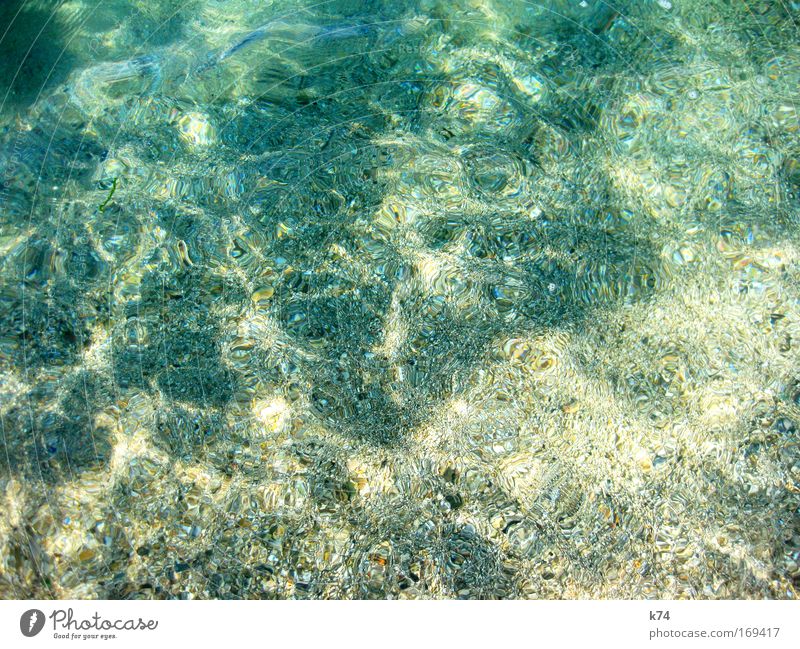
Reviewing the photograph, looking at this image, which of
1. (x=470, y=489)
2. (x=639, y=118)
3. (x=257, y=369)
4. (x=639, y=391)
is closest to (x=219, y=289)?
(x=257, y=369)

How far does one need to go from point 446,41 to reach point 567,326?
1.20 m

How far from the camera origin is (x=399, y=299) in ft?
7.52

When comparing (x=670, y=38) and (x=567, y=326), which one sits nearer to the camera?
(x=567, y=326)

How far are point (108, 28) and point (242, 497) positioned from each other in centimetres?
188

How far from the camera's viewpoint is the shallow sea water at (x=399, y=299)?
206 centimetres

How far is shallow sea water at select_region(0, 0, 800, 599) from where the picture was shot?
2064mm

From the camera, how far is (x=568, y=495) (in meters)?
2.11

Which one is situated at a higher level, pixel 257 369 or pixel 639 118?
pixel 639 118
